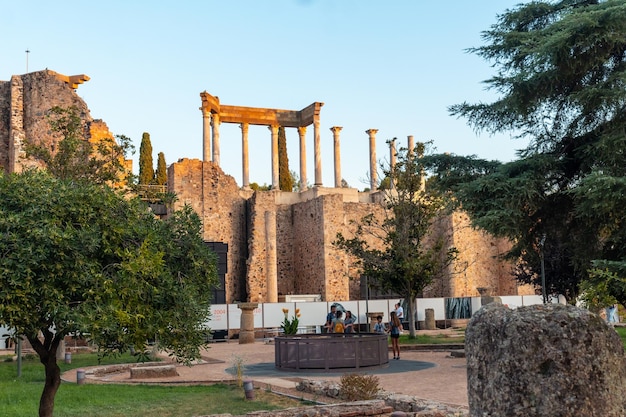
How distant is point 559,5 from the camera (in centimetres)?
1750

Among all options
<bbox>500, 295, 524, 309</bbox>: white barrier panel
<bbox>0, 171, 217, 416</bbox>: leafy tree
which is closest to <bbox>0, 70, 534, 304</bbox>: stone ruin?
<bbox>500, 295, 524, 309</bbox>: white barrier panel

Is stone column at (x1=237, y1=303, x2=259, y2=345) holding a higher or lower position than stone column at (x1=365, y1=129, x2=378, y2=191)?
lower

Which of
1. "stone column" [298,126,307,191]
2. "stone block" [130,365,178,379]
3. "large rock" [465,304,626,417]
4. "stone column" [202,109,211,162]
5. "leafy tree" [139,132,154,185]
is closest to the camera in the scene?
"large rock" [465,304,626,417]

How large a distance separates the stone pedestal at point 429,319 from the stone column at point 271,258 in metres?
8.17

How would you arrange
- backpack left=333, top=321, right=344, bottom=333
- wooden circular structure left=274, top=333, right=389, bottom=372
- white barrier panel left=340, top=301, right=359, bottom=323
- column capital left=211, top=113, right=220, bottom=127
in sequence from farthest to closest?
column capital left=211, top=113, right=220, bottom=127 → white barrier panel left=340, top=301, right=359, bottom=323 → backpack left=333, top=321, right=344, bottom=333 → wooden circular structure left=274, top=333, right=389, bottom=372

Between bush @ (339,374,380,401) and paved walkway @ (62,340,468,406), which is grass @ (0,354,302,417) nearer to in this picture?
bush @ (339,374,380,401)

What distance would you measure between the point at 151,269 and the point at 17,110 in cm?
2639

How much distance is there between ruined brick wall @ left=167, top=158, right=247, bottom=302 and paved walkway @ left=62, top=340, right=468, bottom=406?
15.5 m

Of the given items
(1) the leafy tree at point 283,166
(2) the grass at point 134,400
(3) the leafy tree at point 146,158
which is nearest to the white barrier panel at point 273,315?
(2) the grass at point 134,400

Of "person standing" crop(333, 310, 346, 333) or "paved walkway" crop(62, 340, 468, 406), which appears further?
"person standing" crop(333, 310, 346, 333)

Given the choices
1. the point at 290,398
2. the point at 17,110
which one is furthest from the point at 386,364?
the point at 17,110

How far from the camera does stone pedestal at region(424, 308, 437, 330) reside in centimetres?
2883

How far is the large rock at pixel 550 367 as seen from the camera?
3320 mm

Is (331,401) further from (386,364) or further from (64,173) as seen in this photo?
(64,173)
